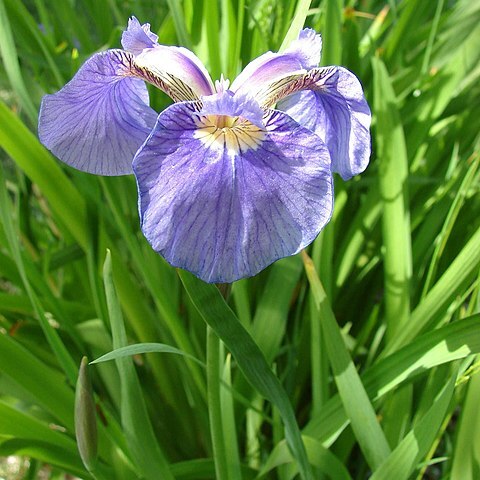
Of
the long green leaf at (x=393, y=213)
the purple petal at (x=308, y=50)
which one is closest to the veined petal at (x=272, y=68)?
the purple petal at (x=308, y=50)

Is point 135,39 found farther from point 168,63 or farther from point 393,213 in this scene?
point 393,213

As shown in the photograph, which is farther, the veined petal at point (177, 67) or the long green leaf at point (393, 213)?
the long green leaf at point (393, 213)

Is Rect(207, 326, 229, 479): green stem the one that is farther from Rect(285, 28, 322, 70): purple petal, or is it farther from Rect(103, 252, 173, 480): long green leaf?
Rect(285, 28, 322, 70): purple petal


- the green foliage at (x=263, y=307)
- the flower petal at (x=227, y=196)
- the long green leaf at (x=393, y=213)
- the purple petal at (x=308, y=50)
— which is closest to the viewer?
the flower petal at (x=227, y=196)

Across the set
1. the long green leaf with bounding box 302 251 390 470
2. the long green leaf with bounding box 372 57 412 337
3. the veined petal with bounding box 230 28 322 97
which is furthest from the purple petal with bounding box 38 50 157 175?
the long green leaf with bounding box 372 57 412 337

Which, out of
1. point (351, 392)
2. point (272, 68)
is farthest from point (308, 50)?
point (351, 392)

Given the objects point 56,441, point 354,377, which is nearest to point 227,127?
point 354,377

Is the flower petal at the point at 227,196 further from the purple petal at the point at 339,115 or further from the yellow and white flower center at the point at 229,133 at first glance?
the purple petal at the point at 339,115
